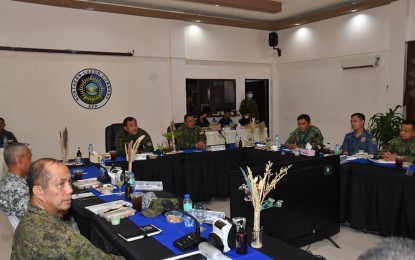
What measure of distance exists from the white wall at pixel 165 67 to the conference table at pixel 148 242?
4447mm

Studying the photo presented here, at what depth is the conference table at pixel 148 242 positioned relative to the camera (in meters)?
1.64

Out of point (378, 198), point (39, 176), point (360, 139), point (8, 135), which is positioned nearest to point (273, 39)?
point (360, 139)

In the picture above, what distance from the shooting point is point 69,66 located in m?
6.36

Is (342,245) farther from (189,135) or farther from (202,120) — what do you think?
(202,120)

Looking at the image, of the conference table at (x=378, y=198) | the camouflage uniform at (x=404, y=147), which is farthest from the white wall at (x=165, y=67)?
the conference table at (x=378, y=198)

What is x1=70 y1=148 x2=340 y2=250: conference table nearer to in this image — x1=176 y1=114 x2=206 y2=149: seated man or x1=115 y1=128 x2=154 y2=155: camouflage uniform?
x1=115 y1=128 x2=154 y2=155: camouflage uniform

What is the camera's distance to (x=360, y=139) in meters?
4.51

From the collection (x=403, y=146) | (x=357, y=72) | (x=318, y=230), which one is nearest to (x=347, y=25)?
(x=357, y=72)

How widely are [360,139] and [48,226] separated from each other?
13.6 feet

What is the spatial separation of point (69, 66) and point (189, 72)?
2.68 m

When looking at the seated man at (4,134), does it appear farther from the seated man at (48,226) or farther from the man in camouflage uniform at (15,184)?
the seated man at (48,226)

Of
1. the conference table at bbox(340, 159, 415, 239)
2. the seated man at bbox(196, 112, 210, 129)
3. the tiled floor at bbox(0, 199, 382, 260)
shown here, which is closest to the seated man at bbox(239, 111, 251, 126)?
the seated man at bbox(196, 112, 210, 129)

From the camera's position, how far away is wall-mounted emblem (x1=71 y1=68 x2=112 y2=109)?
21.2 ft

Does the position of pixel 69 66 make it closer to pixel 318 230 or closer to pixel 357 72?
pixel 318 230
